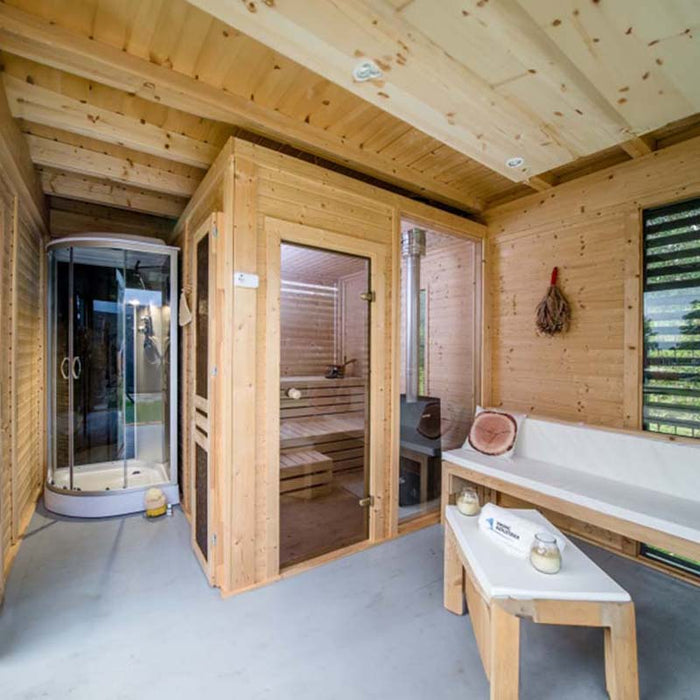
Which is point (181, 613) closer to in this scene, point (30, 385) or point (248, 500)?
point (248, 500)

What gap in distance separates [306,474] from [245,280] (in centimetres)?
126

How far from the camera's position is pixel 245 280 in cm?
205

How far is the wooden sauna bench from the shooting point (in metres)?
2.28

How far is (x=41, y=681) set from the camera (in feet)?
4.93

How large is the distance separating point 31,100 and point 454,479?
11.3ft

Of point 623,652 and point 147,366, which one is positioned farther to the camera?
point 147,366

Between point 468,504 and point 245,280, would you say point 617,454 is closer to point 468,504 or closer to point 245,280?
point 468,504

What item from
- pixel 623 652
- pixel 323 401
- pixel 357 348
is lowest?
pixel 623 652

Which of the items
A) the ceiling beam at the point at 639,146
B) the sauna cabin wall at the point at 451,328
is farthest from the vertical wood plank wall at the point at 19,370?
the ceiling beam at the point at 639,146

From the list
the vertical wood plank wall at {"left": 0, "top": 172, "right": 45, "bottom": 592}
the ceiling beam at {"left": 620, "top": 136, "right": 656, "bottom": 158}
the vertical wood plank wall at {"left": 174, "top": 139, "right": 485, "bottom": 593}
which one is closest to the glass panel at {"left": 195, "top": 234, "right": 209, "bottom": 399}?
the vertical wood plank wall at {"left": 174, "top": 139, "right": 485, "bottom": 593}

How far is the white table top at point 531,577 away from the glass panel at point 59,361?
3505mm

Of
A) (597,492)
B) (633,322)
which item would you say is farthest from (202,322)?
(633,322)

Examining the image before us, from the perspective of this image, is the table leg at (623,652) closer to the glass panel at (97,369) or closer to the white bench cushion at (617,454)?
the white bench cushion at (617,454)

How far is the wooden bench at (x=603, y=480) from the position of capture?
70.6 inches
